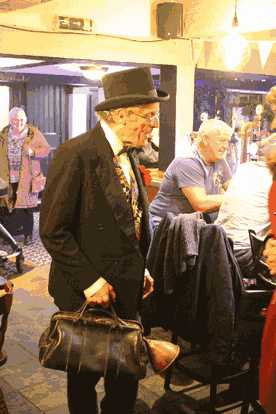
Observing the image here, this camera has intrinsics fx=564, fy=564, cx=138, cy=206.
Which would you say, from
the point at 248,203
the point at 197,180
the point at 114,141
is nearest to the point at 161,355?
the point at 114,141

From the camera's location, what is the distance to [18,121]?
6523 millimetres

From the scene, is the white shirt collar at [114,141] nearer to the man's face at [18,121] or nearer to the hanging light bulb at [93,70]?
the man's face at [18,121]

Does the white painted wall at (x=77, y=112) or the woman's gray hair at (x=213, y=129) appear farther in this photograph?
the white painted wall at (x=77, y=112)

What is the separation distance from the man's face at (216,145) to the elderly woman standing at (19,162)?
10.4 ft

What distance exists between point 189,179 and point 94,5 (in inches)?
97.2

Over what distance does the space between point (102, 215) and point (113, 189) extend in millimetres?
110

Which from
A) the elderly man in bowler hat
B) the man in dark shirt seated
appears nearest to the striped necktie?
the elderly man in bowler hat

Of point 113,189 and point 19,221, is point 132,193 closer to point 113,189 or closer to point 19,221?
point 113,189

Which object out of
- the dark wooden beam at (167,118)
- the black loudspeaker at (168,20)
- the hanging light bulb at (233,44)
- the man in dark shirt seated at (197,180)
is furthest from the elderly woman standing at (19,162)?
the man in dark shirt seated at (197,180)

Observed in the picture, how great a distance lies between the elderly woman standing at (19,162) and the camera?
6516mm

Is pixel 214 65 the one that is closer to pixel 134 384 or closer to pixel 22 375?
pixel 22 375

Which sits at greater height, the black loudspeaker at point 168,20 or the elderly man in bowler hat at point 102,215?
the black loudspeaker at point 168,20

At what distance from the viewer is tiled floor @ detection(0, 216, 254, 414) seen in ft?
10.1

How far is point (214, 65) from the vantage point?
249 inches
